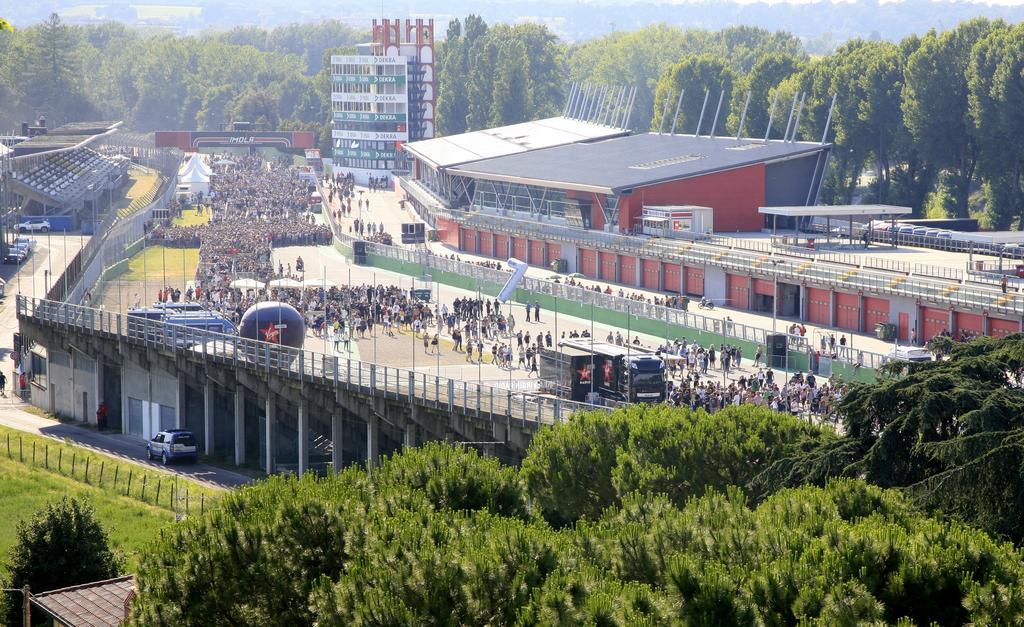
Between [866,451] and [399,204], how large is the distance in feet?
372

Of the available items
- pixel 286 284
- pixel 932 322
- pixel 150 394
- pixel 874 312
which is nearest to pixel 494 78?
pixel 286 284

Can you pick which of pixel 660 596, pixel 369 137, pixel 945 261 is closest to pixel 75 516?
pixel 660 596

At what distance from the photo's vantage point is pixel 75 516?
34.7 m

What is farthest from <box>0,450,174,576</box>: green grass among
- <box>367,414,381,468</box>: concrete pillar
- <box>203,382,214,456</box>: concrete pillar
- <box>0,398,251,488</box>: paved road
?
<box>203,382,214,456</box>: concrete pillar

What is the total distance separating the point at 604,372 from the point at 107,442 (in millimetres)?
18250

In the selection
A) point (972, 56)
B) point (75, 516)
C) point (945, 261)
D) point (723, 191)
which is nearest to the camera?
point (75, 516)

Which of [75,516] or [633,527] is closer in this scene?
[633,527]

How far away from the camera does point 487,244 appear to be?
10869 cm

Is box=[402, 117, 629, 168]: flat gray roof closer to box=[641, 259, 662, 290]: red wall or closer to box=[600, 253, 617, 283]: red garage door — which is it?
box=[600, 253, 617, 283]: red garage door

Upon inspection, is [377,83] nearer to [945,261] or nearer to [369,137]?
[369,137]

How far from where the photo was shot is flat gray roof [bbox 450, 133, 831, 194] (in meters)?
99.8

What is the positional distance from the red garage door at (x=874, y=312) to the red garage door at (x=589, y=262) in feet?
80.2

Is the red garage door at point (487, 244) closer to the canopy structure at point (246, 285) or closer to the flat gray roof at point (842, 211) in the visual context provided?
the flat gray roof at point (842, 211)

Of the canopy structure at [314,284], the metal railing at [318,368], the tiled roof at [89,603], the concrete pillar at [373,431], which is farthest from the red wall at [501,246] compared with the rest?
the tiled roof at [89,603]
